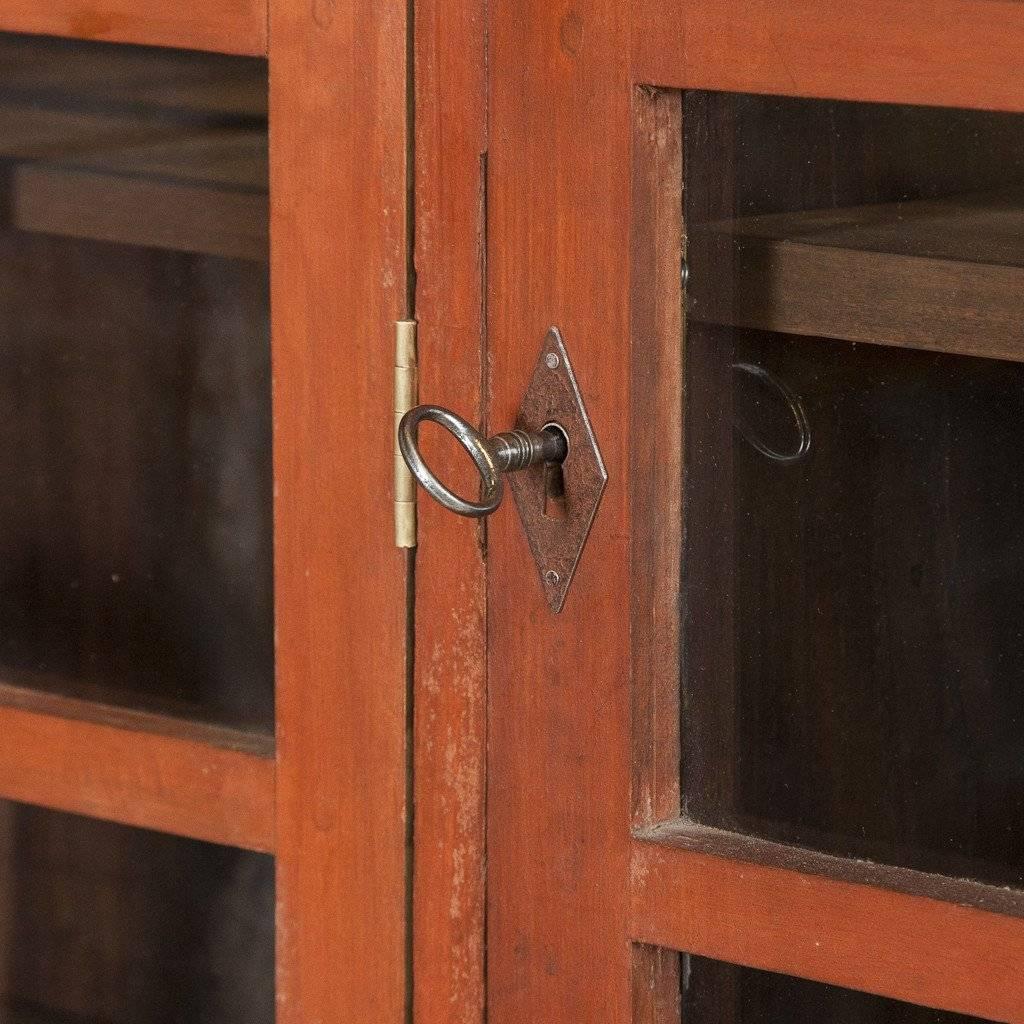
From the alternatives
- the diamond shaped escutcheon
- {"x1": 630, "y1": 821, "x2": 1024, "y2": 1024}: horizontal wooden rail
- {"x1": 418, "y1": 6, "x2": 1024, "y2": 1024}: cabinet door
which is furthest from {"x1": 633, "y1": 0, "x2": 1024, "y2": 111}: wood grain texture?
{"x1": 630, "y1": 821, "x2": 1024, "y2": 1024}: horizontal wooden rail

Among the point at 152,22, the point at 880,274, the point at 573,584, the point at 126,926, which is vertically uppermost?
the point at 152,22

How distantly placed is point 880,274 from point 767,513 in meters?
0.11

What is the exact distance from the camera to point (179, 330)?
88 cm

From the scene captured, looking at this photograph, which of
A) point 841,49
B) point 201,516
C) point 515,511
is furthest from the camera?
point 201,516

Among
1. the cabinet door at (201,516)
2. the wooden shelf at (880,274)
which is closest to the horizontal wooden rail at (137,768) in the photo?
the cabinet door at (201,516)

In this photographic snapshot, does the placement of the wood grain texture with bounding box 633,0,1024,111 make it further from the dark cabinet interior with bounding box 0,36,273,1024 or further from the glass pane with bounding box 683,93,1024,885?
the dark cabinet interior with bounding box 0,36,273,1024

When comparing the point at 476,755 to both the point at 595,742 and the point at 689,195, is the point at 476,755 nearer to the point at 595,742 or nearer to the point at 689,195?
the point at 595,742

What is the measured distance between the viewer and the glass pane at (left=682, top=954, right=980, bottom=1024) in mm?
755

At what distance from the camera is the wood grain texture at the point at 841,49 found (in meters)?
0.67

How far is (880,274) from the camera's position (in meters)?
0.72

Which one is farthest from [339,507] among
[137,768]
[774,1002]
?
[774,1002]

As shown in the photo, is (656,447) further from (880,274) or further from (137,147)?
(137,147)

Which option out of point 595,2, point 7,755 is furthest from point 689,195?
point 7,755

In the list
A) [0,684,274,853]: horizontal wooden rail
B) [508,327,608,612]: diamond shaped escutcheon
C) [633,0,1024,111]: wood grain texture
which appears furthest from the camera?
[0,684,274,853]: horizontal wooden rail
